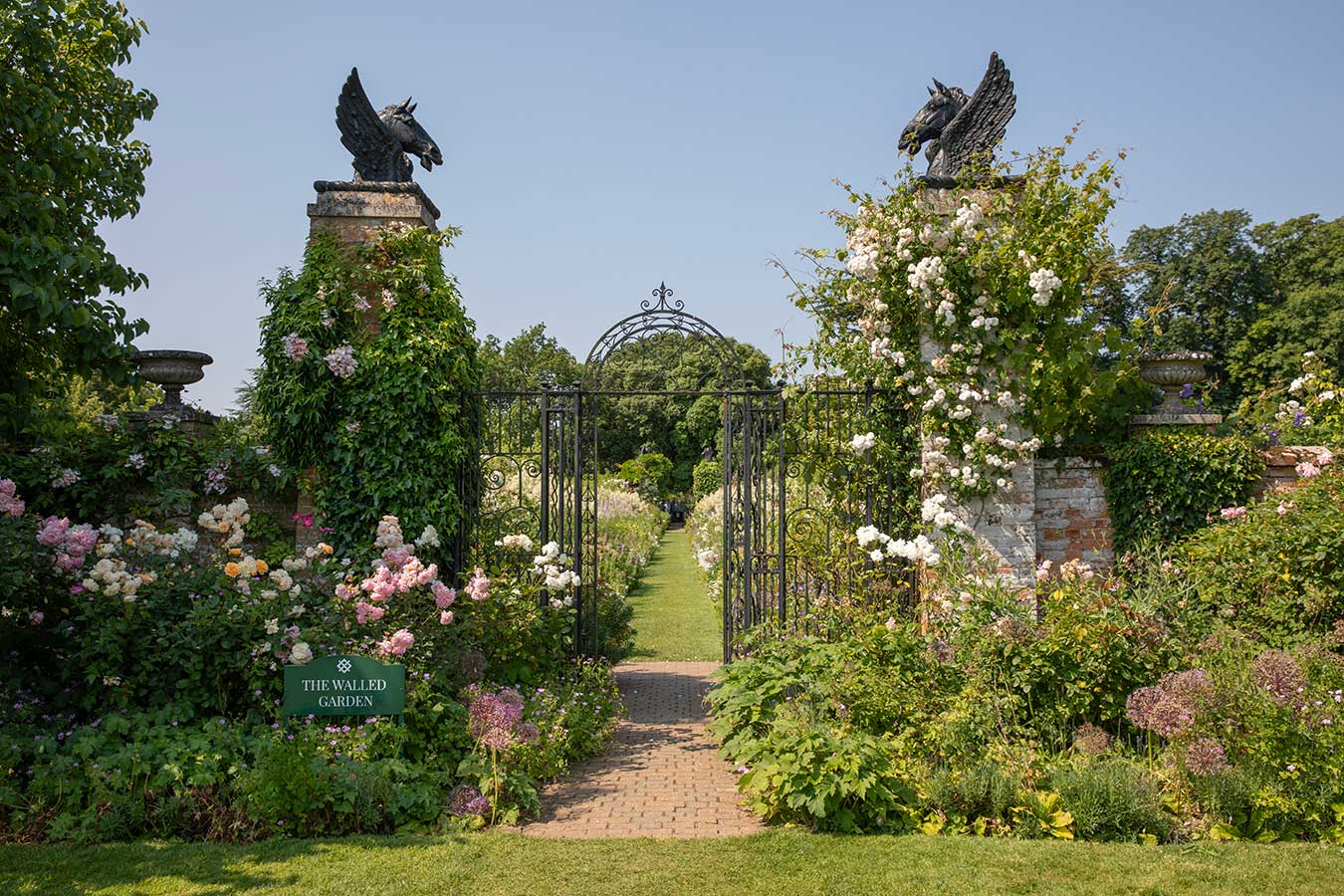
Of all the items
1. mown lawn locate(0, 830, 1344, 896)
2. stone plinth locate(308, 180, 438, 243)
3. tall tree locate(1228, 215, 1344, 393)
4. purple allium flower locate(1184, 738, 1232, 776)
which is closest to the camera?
mown lawn locate(0, 830, 1344, 896)

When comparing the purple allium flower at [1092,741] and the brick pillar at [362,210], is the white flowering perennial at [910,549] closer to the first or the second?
the purple allium flower at [1092,741]

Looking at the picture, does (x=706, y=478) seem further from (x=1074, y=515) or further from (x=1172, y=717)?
(x=1172, y=717)

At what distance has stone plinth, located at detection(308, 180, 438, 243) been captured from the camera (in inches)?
278

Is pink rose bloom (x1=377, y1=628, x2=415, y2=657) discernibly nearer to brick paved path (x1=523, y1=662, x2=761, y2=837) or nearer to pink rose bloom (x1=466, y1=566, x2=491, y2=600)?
pink rose bloom (x1=466, y1=566, x2=491, y2=600)

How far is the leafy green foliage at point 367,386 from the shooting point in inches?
265

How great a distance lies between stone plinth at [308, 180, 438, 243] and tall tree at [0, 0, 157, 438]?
1.24m

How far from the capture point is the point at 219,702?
16.7 feet

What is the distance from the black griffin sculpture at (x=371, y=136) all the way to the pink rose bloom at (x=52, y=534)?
3.44m

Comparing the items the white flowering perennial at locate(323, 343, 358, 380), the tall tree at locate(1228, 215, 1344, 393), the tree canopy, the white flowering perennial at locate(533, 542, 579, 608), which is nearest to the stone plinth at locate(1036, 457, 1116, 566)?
the white flowering perennial at locate(533, 542, 579, 608)

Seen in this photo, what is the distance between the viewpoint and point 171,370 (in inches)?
283

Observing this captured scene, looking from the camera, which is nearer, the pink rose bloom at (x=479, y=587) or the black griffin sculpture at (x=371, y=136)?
the pink rose bloom at (x=479, y=587)

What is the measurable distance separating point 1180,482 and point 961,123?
3.26m

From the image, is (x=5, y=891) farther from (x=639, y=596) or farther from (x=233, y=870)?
(x=639, y=596)

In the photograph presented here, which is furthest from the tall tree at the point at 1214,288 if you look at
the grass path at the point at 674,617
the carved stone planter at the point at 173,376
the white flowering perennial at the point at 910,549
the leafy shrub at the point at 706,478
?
the carved stone planter at the point at 173,376
